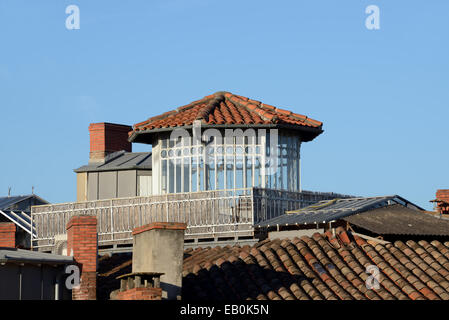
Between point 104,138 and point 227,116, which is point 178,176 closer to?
point 227,116

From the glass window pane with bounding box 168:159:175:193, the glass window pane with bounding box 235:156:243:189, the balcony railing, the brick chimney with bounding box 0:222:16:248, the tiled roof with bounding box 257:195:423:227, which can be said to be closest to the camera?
the tiled roof with bounding box 257:195:423:227

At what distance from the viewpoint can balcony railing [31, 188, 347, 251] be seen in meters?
30.5

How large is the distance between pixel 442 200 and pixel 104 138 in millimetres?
15772

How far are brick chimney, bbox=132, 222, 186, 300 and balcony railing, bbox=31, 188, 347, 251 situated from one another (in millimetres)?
6563

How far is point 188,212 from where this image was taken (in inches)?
1227

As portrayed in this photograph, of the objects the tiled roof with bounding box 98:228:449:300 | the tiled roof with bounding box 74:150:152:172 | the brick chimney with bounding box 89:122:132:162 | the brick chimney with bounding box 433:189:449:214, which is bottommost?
the tiled roof with bounding box 98:228:449:300

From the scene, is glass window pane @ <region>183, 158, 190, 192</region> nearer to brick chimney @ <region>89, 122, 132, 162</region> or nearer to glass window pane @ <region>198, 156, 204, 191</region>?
glass window pane @ <region>198, 156, 204, 191</region>

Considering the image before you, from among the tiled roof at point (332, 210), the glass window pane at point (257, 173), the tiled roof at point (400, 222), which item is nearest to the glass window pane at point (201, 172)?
the glass window pane at point (257, 173)

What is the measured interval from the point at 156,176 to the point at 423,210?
29.3 ft

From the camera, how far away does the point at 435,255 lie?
1057 inches

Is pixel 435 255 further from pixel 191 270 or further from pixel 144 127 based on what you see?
pixel 144 127

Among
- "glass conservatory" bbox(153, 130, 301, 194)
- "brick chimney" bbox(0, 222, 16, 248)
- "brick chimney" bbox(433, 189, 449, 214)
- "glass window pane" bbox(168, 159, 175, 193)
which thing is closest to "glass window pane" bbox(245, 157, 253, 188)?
"glass conservatory" bbox(153, 130, 301, 194)

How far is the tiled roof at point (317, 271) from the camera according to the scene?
24.2 meters
